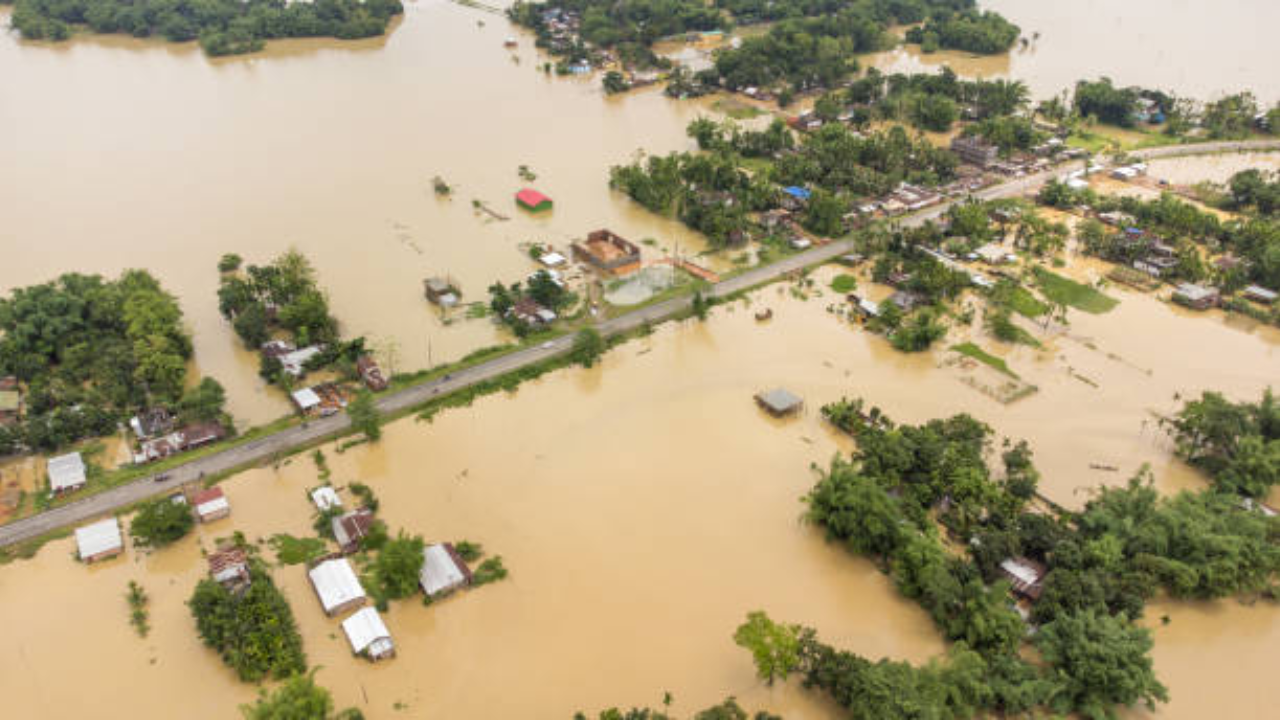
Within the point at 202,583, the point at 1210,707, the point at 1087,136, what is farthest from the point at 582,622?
the point at 1087,136

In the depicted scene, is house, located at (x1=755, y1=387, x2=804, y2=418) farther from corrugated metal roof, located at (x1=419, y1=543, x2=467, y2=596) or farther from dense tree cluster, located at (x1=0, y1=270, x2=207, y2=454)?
dense tree cluster, located at (x1=0, y1=270, x2=207, y2=454)

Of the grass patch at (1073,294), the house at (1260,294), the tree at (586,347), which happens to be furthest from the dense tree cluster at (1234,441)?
the tree at (586,347)

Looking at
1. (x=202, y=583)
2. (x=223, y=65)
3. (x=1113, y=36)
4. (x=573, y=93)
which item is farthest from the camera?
(x=1113, y=36)

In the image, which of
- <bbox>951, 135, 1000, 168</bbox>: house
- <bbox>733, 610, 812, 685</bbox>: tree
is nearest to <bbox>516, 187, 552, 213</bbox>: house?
<bbox>951, 135, 1000, 168</bbox>: house

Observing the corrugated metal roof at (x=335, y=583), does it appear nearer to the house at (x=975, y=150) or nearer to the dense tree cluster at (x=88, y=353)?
the dense tree cluster at (x=88, y=353)

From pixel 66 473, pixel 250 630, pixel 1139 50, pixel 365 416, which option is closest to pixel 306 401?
pixel 365 416

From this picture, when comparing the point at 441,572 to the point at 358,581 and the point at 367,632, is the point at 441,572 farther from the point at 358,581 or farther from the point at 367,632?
the point at 367,632

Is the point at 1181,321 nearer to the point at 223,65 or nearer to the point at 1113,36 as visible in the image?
the point at 1113,36
